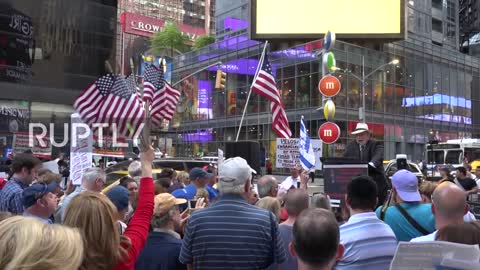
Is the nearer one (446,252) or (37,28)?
(446,252)

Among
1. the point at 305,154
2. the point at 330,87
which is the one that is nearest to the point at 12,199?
the point at 305,154

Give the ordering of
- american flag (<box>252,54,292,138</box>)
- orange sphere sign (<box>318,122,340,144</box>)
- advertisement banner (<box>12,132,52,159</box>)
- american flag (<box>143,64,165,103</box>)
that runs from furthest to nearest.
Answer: advertisement banner (<box>12,132,52,159</box>) → orange sphere sign (<box>318,122,340,144</box>) → american flag (<box>143,64,165,103</box>) → american flag (<box>252,54,292,138</box>)

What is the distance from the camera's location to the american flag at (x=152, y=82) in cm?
1309

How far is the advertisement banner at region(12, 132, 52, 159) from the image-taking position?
95.1 ft

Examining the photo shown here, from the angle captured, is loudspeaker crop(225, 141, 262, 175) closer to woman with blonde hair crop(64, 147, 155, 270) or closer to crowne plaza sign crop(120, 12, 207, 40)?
woman with blonde hair crop(64, 147, 155, 270)

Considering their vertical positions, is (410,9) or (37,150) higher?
(410,9)

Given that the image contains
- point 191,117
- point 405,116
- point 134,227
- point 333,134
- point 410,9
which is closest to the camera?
point 134,227

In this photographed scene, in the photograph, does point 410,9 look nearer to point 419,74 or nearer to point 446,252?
point 419,74

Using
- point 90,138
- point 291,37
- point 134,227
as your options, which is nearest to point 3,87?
point 291,37

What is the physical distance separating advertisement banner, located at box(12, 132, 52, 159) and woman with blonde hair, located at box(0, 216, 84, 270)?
27.8 metres

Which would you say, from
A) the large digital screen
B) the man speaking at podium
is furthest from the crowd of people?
the large digital screen

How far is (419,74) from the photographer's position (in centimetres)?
5141

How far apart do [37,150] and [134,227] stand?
31356mm

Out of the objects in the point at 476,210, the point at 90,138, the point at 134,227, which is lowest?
the point at 476,210
